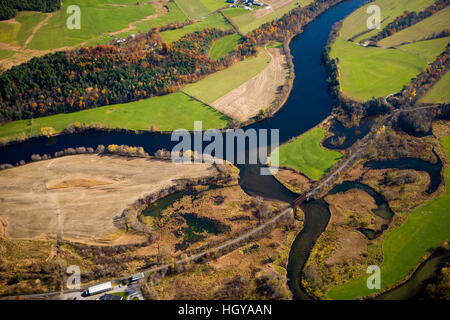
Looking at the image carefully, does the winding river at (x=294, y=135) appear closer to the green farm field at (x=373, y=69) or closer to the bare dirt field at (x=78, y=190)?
the bare dirt field at (x=78, y=190)

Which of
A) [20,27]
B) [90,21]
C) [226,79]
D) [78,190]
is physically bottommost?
[78,190]

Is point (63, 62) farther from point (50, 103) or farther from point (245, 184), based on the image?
point (245, 184)

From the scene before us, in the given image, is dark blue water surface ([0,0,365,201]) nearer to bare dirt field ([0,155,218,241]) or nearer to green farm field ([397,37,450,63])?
bare dirt field ([0,155,218,241])

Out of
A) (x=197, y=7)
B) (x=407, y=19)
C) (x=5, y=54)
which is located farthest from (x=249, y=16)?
(x=5, y=54)

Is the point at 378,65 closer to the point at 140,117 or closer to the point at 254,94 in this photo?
the point at 254,94

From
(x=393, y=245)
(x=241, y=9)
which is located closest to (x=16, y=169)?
(x=393, y=245)

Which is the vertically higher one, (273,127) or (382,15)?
(382,15)

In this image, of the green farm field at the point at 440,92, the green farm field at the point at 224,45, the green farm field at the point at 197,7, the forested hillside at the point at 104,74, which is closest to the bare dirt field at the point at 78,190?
the forested hillside at the point at 104,74

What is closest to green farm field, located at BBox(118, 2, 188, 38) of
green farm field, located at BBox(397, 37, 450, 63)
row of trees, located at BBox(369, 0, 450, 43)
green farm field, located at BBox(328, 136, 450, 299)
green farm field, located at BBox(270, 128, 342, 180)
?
row of trees, located at BBox(369, 0, 450, 43)
